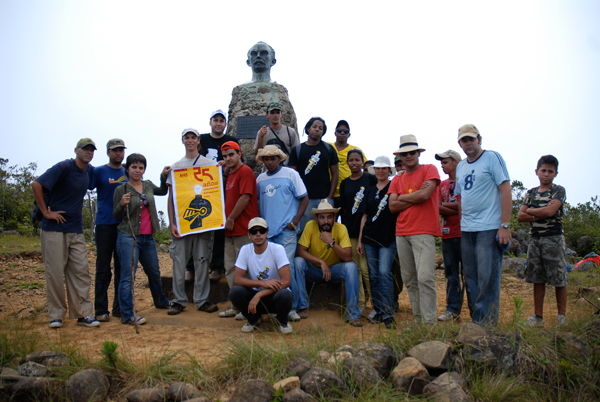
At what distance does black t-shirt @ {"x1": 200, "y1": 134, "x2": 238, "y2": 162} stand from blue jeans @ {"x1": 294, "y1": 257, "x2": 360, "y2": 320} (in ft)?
6.36

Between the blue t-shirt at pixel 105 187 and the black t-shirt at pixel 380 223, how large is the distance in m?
3.05

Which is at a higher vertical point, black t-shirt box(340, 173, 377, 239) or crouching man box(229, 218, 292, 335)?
black t-shirt box(340, 173, 377, 239)

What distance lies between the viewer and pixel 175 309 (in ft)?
17.1

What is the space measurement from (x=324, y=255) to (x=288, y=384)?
8.01ft

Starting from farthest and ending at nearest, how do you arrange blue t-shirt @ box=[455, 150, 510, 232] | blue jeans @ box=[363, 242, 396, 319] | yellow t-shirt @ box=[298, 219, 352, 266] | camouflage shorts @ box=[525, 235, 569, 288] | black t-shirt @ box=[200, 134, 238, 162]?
black t-shirt @ box=[200, 134, 238, 162], yellow t-shirt @ box=[298, 219, 352, 266], blue jeans @ box=[363, 242, 396, 319], camouflage shorts @ box=[525, 235, 569, 288], blue t-shirt @ box=[455, 150, 510, 232]

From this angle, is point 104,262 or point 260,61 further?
point 260,61

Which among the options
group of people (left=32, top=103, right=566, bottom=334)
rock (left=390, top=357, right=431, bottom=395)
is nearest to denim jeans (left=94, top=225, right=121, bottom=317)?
group of people (left=32, top=103, right=566, bottom=334)

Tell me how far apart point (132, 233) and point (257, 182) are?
158 cm

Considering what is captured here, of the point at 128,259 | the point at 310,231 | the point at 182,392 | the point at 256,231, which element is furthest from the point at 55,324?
the point at 310,231

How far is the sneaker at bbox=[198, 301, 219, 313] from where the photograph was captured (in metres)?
5.29

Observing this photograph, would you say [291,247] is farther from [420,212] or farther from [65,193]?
[65,193]

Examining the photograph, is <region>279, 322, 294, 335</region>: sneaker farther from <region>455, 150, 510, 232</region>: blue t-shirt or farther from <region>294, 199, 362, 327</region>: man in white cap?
<region>455, 150, 510, 232</region>: blue t-shirt

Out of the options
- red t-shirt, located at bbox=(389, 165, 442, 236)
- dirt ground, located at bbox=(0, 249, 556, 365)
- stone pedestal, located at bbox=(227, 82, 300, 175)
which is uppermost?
stone pedestal, located at bbox=(227, 82, 300, 175)

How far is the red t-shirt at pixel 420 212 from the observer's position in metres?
4.26
